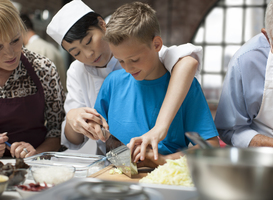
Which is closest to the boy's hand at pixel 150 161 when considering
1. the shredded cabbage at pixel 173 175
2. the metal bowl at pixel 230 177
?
the shredded cabbage at pixel 173 175

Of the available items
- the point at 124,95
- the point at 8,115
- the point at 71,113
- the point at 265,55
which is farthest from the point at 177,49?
the point at 8,115

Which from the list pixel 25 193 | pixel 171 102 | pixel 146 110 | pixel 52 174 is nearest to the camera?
pixel 25 193

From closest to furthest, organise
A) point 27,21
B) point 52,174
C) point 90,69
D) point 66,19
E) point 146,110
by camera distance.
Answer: point 52,174, point 146,110, point 66,19, point 90,69, point 27,21

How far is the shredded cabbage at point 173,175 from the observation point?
89cm

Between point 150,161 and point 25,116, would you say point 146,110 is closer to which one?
point 150,161

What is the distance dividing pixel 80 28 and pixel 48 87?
0.43m

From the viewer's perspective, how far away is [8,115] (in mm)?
1490

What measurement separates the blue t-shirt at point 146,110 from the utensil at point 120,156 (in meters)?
0.15

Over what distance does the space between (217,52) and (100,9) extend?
10.9 feet

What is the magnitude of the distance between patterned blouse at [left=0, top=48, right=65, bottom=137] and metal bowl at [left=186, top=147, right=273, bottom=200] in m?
1.29

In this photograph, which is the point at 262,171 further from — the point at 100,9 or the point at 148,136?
the point at 100,9

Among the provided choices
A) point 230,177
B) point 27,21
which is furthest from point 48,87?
point 27,21

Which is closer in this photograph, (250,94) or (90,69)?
(250,94)

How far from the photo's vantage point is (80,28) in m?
1.41
